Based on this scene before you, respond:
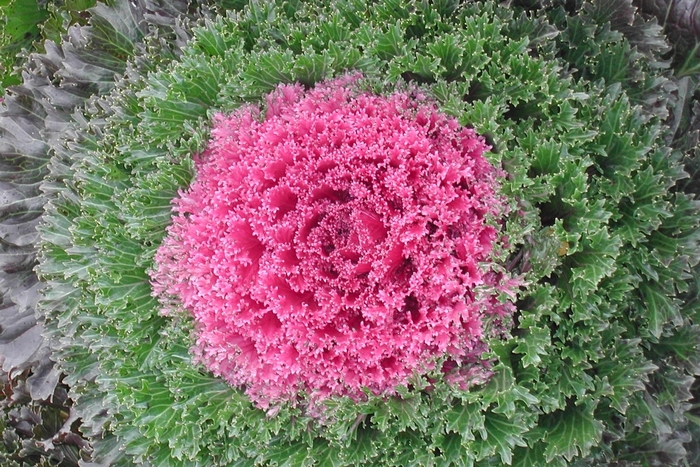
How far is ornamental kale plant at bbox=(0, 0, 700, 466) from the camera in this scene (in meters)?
2.36

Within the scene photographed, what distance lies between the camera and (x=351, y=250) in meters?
2.37

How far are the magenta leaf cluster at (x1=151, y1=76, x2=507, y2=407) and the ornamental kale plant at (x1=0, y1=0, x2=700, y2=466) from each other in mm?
10

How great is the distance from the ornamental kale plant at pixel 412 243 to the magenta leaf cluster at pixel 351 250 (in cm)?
1

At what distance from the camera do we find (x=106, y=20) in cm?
322

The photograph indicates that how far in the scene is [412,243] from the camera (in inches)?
90.7

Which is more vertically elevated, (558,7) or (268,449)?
(558,7)

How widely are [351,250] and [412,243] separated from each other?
216 millimetres

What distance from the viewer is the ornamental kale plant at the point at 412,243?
2.36 m

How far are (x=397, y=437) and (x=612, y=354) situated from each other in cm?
83

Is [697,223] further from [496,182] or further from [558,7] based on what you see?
[558,7]

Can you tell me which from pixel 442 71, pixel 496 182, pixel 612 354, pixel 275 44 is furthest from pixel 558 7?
pixel 612 354

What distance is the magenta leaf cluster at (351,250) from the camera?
7.65 ft

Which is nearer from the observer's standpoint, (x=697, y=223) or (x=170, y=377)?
(x=697, y=223)

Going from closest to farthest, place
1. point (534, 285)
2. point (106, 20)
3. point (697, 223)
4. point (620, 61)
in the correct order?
point (534, 285)
point (697, 223)
point (620, 61)
point (106, 20)
